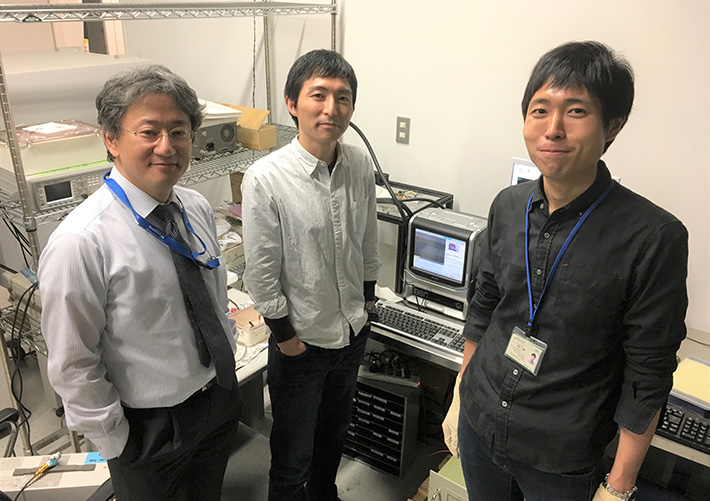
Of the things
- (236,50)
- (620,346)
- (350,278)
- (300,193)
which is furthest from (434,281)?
(236,50)

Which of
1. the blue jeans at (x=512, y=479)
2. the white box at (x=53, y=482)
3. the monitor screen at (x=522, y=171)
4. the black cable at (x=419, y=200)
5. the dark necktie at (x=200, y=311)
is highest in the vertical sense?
the monitor screen at (x=522, y=171)

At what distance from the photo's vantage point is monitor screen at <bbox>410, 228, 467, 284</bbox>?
2010 millimetres

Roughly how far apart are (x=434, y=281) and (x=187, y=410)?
1137 mm

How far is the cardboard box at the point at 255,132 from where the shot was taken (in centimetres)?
242

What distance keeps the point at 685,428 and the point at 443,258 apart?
944 millimetres

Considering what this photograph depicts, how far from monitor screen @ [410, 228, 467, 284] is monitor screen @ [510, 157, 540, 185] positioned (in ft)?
1.09

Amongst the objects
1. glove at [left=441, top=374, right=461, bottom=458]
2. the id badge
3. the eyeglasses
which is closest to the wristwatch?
the id badge

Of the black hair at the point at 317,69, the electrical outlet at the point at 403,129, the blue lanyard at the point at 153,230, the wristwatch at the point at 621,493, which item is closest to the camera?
the wristwatch at the point at 621,493

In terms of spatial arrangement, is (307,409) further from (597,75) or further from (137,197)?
(597,75)

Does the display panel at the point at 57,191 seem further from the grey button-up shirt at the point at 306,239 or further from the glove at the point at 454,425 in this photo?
the glove at the point at 454,425

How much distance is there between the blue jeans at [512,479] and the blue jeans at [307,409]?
1.69 feet

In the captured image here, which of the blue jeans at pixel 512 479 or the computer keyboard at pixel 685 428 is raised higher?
the blue jeans at pixel 512 479

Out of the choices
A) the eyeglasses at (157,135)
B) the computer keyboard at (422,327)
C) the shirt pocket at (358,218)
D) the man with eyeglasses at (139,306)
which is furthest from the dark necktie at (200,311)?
the computer keyboard at (422,327)

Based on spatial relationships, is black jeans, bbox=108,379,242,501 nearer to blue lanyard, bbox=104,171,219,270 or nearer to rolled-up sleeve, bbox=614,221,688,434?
blue lanyard, bbox=104,171,219,270
